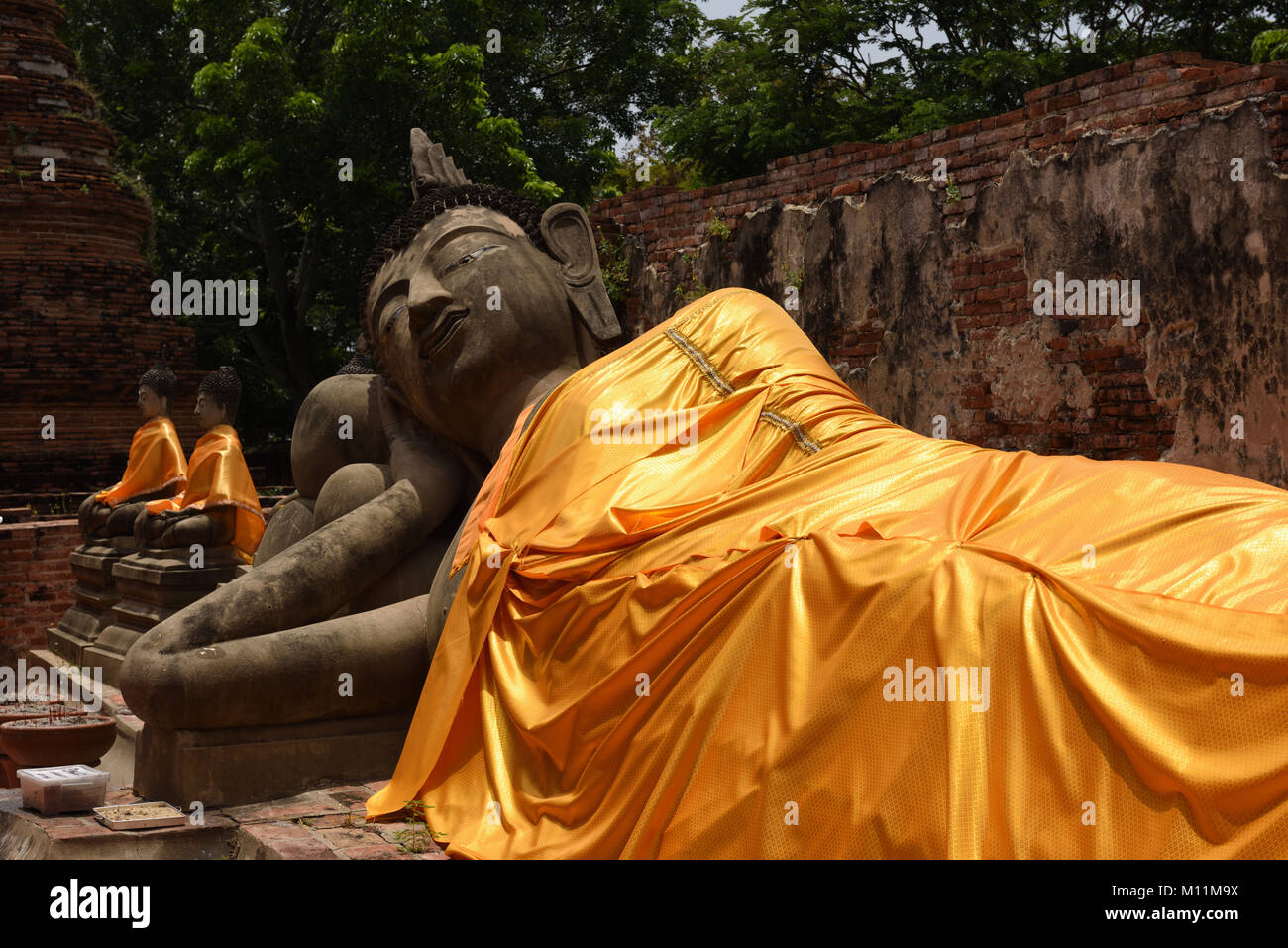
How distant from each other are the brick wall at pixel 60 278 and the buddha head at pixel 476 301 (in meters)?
8.85

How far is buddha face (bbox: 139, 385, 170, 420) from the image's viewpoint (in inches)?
309

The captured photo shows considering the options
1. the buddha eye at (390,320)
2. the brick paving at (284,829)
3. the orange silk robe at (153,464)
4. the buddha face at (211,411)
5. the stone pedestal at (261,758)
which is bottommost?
the brick paving at (284,829)

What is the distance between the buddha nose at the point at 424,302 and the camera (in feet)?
13.3

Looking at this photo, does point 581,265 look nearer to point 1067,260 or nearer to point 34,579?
point 1067,260

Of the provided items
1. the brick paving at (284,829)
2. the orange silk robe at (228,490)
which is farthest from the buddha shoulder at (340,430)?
the orange silk robe at (228,490)

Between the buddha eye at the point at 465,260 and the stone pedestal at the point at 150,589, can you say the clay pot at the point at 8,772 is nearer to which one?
the stone pedestal at the point at 150,589

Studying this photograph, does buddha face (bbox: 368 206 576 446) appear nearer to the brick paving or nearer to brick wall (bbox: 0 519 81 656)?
the brick paving

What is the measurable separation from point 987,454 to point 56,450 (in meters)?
11.3

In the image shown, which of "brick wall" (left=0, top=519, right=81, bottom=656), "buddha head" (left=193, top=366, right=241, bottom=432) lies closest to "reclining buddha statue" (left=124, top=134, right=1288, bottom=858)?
"buddha head" (left=193, top=366, right=241, bottom=432)

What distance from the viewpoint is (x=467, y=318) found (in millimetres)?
4094

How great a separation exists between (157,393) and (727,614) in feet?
19.9

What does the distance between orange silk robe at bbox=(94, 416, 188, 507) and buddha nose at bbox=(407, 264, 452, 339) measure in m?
4.04

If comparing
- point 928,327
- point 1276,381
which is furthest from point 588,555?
point 928,327
